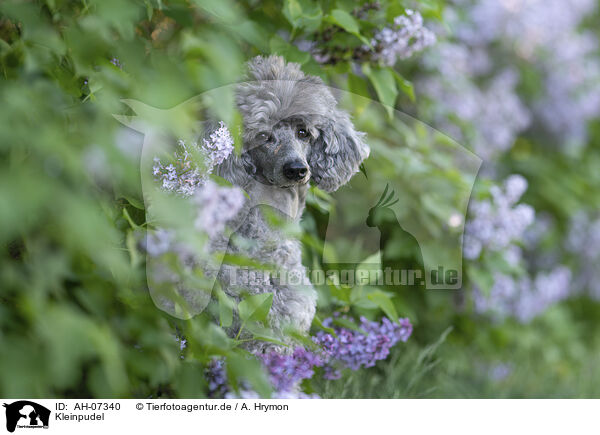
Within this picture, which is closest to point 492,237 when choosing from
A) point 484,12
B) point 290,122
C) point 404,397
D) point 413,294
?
point 413,294

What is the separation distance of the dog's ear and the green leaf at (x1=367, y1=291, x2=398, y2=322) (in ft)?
1.23

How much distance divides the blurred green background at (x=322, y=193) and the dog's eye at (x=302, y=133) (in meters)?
0.19

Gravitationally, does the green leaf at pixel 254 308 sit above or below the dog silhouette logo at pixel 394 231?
below

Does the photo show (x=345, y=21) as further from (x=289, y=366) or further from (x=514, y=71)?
(x=514, y=71)

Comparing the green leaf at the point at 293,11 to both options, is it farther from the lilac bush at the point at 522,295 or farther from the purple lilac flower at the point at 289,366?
the lilac bush at the point at 522,295

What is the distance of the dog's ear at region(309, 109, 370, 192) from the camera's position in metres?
1.35

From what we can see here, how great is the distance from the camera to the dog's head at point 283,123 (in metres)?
1.24

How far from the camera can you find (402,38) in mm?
1672

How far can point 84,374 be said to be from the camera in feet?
4.01

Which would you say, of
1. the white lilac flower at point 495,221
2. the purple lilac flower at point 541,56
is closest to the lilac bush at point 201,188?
the white lilac flower at point 495,221

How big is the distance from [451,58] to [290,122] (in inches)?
73.4
